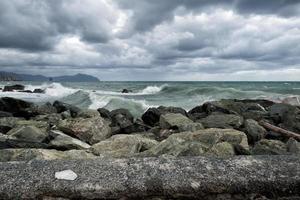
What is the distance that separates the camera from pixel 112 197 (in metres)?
2.46

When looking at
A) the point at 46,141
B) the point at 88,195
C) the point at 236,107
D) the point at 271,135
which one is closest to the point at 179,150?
the point at 88,195

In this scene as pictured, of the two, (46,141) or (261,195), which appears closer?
(261,195)

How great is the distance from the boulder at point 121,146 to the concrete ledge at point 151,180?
3376 mm

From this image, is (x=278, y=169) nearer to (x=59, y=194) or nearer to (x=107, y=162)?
(x=107, y=162)

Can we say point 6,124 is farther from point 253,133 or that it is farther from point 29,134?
point 253,133

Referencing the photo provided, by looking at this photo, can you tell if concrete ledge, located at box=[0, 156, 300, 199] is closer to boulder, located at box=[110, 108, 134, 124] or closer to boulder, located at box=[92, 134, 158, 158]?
boulder, located at box=[92, 134, 158, 158]

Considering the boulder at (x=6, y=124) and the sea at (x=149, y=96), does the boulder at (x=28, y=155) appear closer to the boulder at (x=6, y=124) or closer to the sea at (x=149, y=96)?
the boulder at (x=6, y=124)

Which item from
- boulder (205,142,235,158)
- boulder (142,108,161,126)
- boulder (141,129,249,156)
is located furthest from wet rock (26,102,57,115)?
boulder (205,142,235,158)

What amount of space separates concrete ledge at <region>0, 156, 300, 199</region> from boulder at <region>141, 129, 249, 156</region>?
170 centimetres

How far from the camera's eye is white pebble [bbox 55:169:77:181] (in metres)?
2.53

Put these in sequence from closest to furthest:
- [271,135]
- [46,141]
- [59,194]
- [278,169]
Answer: [59,194]
[278,169]
[46,141]
[271,135]

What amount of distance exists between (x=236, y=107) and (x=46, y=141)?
7.22 meters

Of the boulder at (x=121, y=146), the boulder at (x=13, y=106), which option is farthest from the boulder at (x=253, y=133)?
the boulder at (x=13, y=106)

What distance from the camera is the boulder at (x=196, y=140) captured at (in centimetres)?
462
